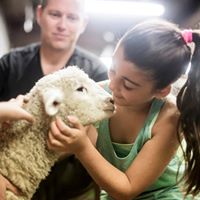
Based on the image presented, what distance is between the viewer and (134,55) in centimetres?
105

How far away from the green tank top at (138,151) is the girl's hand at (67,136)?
0.67 ft

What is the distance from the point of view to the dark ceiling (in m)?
3.65

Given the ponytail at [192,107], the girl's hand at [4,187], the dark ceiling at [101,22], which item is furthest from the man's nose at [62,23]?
the dark ceiling at [101,22]

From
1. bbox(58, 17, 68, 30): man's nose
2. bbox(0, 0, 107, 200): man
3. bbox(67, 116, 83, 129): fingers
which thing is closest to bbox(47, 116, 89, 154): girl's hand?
bbox(67, 116, 83, 129): fingers

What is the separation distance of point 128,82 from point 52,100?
21cm

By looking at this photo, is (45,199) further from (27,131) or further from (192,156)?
(192,156)

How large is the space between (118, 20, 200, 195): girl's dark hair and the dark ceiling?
2248mm

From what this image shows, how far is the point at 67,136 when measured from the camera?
0.94 metres

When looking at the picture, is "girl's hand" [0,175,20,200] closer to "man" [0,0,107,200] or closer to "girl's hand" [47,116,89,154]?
"girl's hand" [47,116,89,154]

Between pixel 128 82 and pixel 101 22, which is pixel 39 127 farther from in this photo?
pixel 101 22

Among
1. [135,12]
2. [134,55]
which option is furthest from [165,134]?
[135,12]

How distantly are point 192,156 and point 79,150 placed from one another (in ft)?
1.05

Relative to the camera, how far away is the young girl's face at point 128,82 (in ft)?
3.46

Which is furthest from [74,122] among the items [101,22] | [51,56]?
[101,22]
